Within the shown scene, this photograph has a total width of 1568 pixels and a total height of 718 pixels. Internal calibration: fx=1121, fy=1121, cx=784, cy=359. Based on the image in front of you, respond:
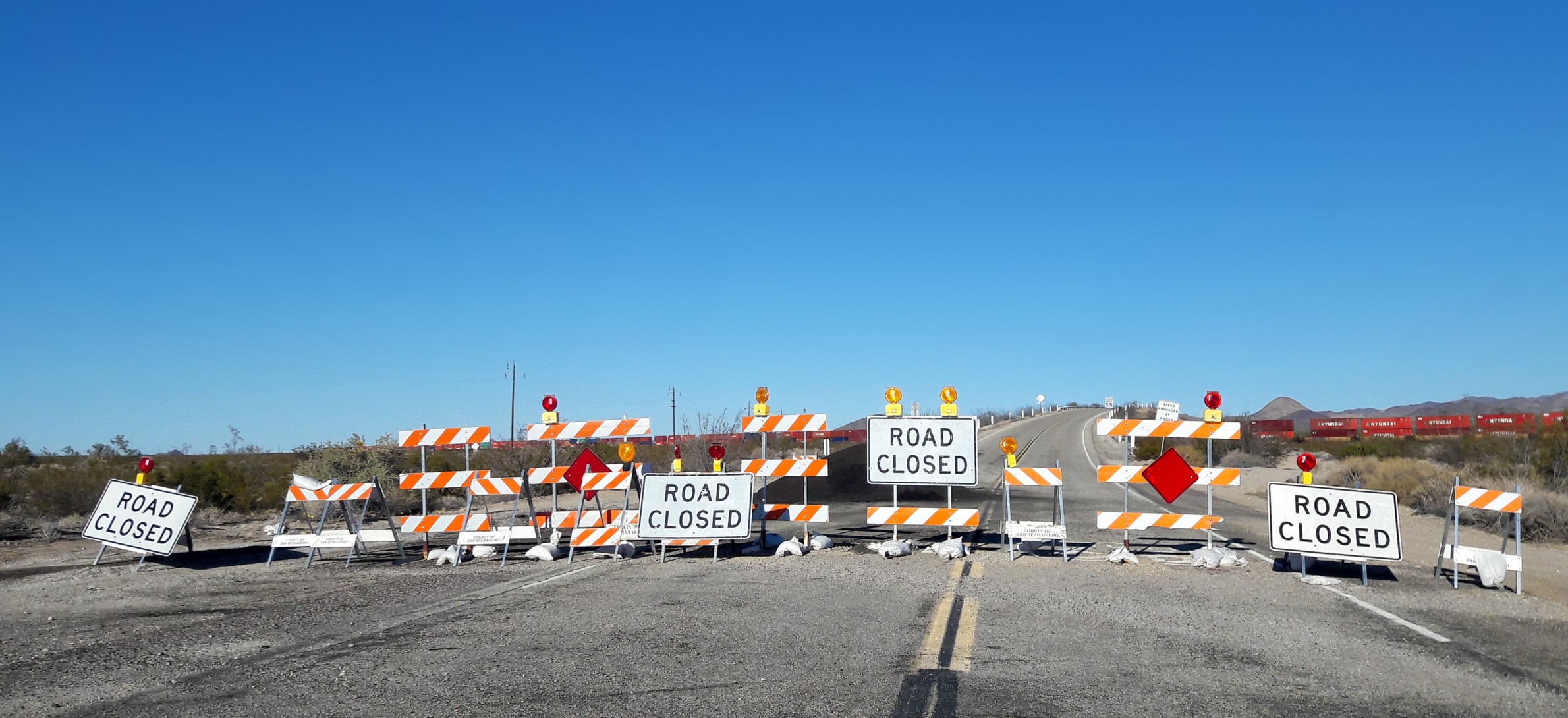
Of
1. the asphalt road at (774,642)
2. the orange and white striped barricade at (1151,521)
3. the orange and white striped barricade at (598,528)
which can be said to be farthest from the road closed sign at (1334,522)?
the orange and white striped barricade at (598,528)

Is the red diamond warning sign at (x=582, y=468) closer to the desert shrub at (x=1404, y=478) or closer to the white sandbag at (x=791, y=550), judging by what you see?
the white sandbag at (x=791, y=550)

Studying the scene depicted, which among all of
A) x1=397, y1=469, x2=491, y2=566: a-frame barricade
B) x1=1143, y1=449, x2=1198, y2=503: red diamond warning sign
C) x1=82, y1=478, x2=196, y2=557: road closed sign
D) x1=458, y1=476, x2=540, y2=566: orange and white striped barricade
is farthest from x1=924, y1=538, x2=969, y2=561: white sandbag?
x1=82, y1=478, x2=196, y2=557: road closed sign

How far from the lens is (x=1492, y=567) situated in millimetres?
11719

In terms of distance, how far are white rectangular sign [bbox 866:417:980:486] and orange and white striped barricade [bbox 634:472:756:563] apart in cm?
203

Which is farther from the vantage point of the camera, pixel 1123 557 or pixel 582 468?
pixel 582 468

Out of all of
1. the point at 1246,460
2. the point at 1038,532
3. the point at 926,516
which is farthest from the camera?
the point at 1246,460

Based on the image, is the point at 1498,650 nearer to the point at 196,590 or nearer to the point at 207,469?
the point at 196,590

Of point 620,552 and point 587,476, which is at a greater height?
point 587,476

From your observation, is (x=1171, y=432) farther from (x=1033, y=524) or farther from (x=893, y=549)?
(x=893, y=549)

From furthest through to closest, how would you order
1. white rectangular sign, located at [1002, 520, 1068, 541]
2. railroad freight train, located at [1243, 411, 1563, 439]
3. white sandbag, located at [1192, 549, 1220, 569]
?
railroad freight train, located at [1243, 411, 1563, 439]
white rectangular sign, located at [1002, 520, 1068, 541]
white sandbag, located at [1192, 549, 1220, 569]

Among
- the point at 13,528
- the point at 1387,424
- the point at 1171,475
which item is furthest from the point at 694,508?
the point at 1387,424

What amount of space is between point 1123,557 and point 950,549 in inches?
84.4

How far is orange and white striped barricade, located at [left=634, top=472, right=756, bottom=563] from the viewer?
47.0 feet

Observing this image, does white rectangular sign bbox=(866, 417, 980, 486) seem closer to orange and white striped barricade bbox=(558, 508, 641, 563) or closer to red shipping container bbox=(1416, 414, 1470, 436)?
orange and white striped barricade bbox=(558, 508, 641, 563)
